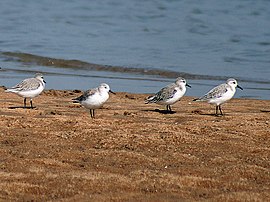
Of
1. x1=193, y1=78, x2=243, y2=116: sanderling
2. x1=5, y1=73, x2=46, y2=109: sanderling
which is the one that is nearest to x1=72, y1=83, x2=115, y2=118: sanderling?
x1=5, y1=73, x2=46, y2=109: sanderling

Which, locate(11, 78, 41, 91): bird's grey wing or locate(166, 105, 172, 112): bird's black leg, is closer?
locate(11, 78, 41, 91): bird's grey wing

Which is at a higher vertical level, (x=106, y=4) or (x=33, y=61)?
(x=106, y=4)

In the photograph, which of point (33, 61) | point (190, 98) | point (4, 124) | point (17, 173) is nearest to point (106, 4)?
point (33, 61)

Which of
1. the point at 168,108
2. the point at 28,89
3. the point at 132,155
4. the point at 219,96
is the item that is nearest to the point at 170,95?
the point at 168,108

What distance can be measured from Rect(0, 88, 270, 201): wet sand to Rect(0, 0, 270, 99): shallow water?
586cm

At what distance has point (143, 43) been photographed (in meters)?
28.7

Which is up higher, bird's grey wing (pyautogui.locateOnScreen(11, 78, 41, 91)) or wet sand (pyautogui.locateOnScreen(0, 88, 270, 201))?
bird's grey wing (pyautogui.locateOnScreen(11, 78, 41, 91))

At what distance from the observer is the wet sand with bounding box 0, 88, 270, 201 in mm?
8570

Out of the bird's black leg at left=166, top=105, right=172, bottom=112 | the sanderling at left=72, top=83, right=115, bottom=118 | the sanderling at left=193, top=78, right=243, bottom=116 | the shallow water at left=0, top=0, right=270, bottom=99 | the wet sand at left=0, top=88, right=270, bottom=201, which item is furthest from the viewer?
the shallow water at left=0, top=0, right=270, bottom=99

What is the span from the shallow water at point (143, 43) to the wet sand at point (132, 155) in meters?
5.86

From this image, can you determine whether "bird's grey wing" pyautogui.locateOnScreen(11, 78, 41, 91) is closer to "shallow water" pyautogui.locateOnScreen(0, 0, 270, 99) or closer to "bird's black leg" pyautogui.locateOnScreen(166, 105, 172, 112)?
"bird's black leg" pyautogui.locateOnScreen(166, 105, 172, 112)

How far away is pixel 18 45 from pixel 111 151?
1854 centimetres

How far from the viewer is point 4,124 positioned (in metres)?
12.1

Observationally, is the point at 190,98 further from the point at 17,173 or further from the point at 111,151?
the point at 17,173
